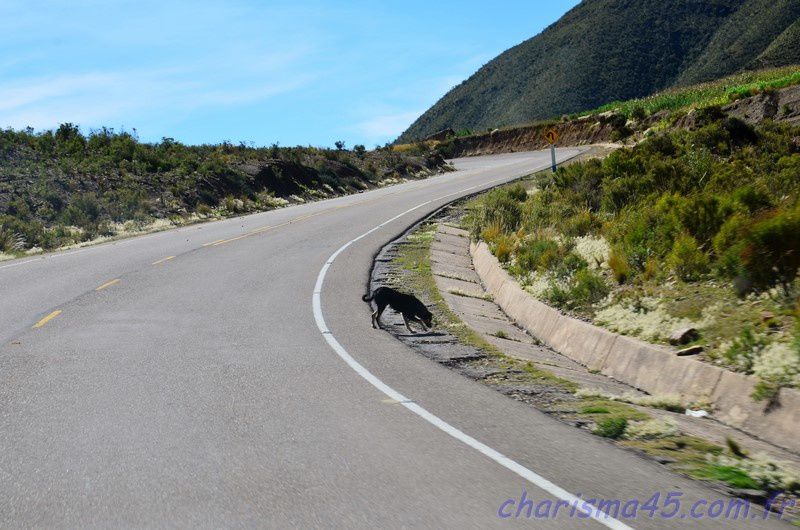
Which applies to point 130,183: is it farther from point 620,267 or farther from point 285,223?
point 620,267

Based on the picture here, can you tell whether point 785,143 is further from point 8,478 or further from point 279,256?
point 8,478

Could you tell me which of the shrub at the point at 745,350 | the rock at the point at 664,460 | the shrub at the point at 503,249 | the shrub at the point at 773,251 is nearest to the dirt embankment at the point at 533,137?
the shrub at the point at 503,249

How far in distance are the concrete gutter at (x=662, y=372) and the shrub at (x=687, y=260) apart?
1.64m

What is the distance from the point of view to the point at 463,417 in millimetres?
7355

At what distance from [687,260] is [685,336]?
2460mm

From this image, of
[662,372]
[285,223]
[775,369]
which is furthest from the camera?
[285,223]

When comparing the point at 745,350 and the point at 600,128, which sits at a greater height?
the point at 600,128

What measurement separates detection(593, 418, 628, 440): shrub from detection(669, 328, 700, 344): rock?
261cm

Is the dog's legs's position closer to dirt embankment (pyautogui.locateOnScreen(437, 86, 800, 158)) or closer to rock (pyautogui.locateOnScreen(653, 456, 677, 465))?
rock (pyautogui.locateOnScreen(653, 456, 677, 465))

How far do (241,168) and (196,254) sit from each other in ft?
74.2

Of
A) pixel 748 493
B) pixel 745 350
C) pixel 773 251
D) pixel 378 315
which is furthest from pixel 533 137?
pixel 748 493

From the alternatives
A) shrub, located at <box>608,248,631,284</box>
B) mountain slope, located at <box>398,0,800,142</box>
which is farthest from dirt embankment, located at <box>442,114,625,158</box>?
shrub, located at <box>608,248,631,284</box>

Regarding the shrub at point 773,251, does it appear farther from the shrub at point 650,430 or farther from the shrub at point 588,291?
the shrub at point 650,430

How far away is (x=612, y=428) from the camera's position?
695 centimetres
